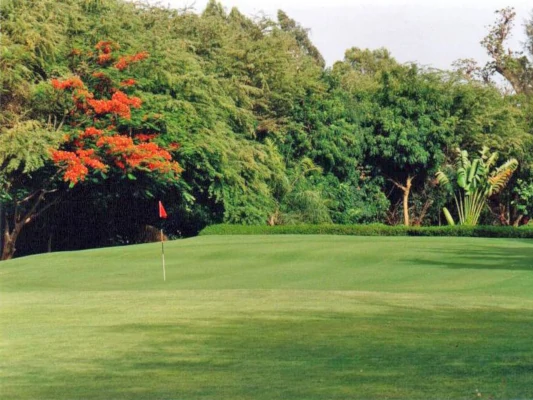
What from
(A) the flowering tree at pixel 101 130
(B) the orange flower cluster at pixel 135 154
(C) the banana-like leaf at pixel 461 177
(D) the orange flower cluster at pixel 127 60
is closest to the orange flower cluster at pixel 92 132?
(A) the flowering tree at pixel 101 130

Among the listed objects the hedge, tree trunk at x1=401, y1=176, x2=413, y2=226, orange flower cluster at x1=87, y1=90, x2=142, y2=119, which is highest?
orange flower cluster at x1=87, y1=90, x2=142, y2=119

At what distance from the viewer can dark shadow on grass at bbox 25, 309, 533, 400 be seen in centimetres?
838

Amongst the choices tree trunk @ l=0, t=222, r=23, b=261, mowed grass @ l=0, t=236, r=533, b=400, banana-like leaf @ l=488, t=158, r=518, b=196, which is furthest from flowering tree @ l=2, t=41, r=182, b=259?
banana-like leaf @ l=488, t=158, r=518, b=196

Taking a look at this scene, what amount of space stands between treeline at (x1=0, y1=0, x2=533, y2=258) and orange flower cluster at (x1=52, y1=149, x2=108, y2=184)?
0.50 m

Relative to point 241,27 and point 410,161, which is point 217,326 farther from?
point 241,27

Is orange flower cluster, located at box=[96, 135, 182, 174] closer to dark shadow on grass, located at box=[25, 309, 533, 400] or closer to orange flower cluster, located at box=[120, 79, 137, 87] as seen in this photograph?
orange flower cluster, located at box=[120, 79, 137, 87]

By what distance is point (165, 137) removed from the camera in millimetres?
42281

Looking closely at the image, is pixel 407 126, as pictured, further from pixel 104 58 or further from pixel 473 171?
pixel 104 58

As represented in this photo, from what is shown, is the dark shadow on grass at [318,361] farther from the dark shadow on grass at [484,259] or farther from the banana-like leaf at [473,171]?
the banana-like leaf at [473,171]

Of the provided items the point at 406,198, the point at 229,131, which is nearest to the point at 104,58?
the point at 229,131

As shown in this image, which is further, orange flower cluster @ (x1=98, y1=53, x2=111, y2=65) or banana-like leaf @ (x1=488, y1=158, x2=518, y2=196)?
banana-like leaf @ (x1=488, y1=158, x2=518, y2=196)

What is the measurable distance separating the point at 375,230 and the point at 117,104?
11.8 metres

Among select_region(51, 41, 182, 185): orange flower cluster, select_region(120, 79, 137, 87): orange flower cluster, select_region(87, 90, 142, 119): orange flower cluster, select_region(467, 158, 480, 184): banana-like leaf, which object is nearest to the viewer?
select_region(51, 41, 182, 185): orange flower cluster

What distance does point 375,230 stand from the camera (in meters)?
43.0
